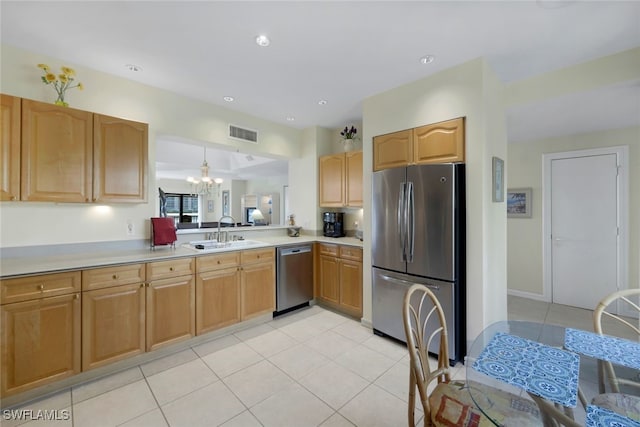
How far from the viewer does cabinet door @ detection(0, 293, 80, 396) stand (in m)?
1.76

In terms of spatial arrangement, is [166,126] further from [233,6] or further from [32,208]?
[233,6]

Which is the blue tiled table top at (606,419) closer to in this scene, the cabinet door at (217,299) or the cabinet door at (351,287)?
the cabinet door at (351,287)

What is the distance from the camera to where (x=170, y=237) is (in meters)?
2.75

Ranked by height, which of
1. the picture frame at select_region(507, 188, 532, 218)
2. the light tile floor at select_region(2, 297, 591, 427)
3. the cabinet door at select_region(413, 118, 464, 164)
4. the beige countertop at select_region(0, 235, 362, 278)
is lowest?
the light tile floor at select_region(2, 297, 591, 427)

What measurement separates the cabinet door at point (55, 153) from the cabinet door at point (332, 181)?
267 centimetres

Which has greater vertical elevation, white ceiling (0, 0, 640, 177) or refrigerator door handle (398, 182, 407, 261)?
white ceiling (0, 0, 640, 177)

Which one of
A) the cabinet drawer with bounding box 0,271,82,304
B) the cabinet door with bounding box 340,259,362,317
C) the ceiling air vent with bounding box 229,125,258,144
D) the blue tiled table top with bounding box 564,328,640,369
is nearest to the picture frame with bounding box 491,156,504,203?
the blue tiled table top with bounding box 564,328,640,369

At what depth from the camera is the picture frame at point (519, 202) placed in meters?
4.05

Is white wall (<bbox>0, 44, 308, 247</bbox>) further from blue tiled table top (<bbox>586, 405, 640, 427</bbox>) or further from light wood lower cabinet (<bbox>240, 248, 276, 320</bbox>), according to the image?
blue tiled table top (<bbox>586, 405, 640, 427</bbox>)

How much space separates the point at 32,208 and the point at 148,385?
176 centimetres

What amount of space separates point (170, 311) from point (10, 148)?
1.74m

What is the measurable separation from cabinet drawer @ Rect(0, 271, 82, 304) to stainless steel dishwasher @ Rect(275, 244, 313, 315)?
6.19 ft

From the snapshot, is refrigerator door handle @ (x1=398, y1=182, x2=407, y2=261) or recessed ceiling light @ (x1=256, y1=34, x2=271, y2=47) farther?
refrigerator door handle @ (x1=398, y1=182, x2=407, y2=261)

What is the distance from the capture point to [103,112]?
2.52 meters
